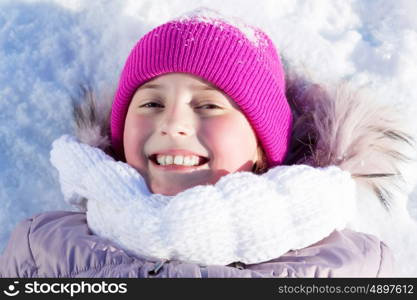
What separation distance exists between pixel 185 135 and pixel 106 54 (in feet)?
2.37

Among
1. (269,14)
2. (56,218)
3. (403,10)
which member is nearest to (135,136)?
(56,218)

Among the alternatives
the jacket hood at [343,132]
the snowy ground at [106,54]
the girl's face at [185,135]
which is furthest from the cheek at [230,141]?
the snowy ground at [106,54]

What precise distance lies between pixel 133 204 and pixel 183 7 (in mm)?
981

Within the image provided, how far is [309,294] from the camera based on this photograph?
149 cm

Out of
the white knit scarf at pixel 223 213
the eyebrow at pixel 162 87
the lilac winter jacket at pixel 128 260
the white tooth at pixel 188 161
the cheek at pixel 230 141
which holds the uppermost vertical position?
the eyebrow at pixel 162 87

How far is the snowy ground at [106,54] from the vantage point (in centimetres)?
198

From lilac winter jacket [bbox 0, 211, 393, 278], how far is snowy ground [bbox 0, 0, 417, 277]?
0.28 meters

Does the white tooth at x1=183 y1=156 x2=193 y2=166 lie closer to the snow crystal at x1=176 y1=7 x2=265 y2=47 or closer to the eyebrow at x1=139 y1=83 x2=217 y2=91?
the eyebrow at x1=139 y1=83 x2=217 y2=91

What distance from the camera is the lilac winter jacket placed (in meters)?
1.48

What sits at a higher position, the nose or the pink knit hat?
the pink knit hat

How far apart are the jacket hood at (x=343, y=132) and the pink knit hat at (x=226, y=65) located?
3.5 inches

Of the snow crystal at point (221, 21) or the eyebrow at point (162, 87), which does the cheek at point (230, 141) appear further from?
the snow crystal at point (221, 21)

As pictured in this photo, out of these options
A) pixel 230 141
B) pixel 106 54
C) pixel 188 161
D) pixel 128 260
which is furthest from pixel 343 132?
pixel 106 54

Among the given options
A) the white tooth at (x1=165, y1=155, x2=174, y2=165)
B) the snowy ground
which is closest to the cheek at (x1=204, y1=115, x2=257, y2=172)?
the white tooth at (x1=165, y1=155, x2=174, y2=165)
